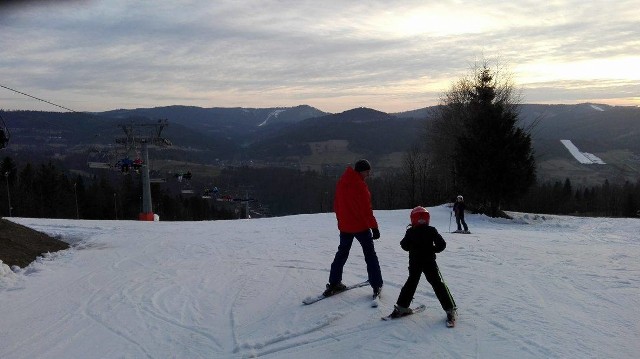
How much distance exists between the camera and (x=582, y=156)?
12681cm

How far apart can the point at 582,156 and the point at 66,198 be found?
121 metres

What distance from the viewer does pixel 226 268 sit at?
10.3 metres

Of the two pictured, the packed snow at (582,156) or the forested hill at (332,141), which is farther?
the packed snow at (582,156)

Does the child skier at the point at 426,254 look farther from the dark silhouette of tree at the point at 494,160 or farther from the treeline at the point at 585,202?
the treeline at the point at 585,202

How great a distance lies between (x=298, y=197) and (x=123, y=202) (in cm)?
3520

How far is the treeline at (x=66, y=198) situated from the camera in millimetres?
57812

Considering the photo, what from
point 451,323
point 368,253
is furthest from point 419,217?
point 451,323

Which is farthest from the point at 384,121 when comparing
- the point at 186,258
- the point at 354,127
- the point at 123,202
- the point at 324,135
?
the point at 186,258

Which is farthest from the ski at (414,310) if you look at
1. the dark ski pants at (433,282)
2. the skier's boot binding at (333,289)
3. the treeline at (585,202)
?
the treeline at (585,202)

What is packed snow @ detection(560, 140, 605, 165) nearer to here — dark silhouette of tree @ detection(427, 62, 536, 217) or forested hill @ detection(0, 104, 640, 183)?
forested hill @ detection(0, 104, 640, 183)

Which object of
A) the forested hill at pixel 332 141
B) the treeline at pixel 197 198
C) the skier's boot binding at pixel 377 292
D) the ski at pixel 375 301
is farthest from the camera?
the forested hill at pixel 332 141

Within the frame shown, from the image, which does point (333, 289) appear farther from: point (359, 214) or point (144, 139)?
point (144, 139)

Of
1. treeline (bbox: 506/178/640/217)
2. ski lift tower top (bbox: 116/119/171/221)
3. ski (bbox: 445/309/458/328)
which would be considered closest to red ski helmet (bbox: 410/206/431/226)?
ski (bbox: 445/309/458/328)

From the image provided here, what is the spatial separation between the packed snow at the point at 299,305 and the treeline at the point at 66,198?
52664mm
